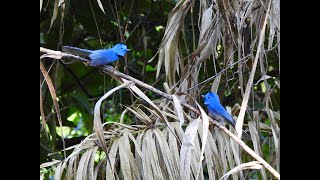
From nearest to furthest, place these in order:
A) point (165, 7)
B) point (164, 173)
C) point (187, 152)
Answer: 1. point (187, 152)
2. point (164, 173)
3. point (165, 7)

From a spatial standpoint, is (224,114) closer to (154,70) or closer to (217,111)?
(217,111)

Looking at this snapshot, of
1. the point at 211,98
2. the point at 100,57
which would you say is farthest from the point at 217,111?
the point at 100,57

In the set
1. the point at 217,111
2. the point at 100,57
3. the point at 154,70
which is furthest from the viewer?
the point at 154,70

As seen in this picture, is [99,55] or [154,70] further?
[154,70]

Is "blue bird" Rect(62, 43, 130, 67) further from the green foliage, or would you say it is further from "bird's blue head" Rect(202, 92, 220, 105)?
"bird's blue head" Rect(202, 92, 220, 105)

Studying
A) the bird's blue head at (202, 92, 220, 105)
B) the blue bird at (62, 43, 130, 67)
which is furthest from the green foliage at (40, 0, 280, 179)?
the blue bird at (62, 43, 130, 67)

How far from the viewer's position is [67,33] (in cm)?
424
